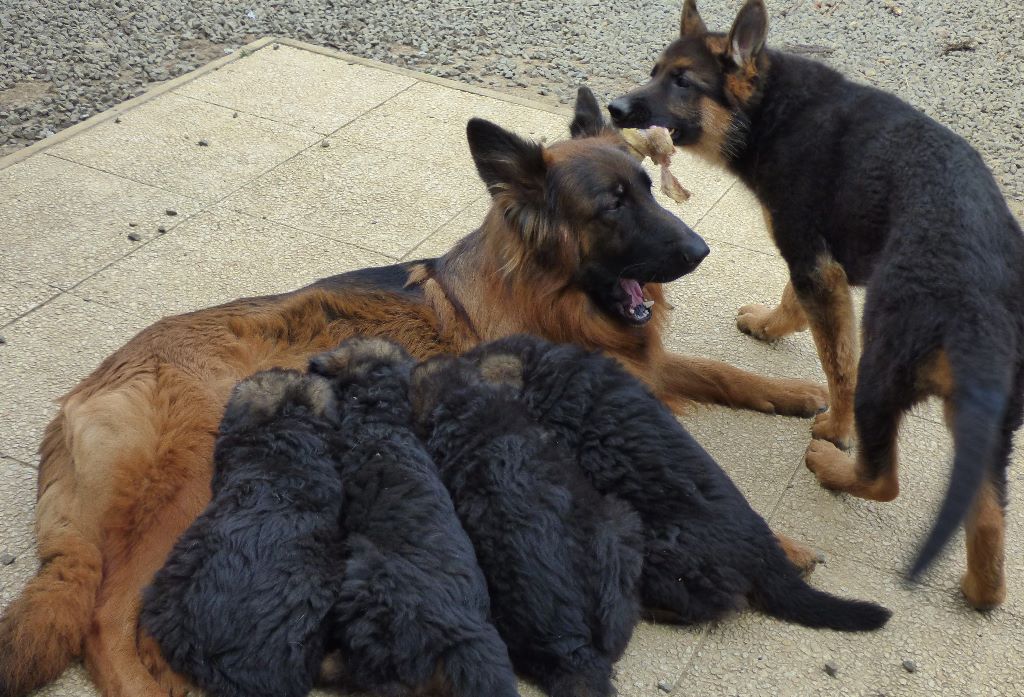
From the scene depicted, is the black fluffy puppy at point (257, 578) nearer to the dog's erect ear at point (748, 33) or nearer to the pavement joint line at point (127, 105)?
the dog's erect ear at point (748, 33)

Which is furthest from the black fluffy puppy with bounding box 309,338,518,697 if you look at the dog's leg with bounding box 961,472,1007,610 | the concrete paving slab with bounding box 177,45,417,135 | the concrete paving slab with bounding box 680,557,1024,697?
the concrete paving slab with bounding box 177,45,417,135

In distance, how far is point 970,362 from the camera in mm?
3582

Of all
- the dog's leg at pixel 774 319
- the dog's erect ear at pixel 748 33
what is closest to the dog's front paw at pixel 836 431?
the dog's leg at pixel 774 319

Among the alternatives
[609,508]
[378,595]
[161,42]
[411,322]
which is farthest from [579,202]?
[161,42]

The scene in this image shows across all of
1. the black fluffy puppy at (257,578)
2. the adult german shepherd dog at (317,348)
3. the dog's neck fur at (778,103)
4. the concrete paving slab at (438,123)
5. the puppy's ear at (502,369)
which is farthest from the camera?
the concrete paving slab at (438,123)

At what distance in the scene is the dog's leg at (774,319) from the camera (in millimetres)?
5523

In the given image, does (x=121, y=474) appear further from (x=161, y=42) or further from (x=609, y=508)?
(x=161, y=42)

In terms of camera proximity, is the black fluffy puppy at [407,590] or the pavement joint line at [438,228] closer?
the black fluffy puppy at [407,590]

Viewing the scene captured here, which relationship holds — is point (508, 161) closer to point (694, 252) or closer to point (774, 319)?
point (694, 252)

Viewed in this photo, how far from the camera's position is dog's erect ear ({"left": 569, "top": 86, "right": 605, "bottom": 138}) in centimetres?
504

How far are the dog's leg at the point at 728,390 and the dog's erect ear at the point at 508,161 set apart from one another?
1.14 meters

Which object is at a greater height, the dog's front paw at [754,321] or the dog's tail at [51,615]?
the dog's tail at [51,615]

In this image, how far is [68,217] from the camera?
6.57m

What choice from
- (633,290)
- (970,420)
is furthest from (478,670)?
(633,290)
